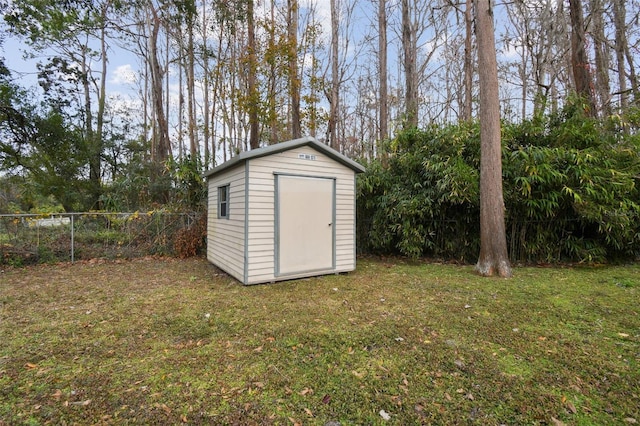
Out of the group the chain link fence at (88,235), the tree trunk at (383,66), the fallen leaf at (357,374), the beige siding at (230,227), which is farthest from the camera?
the tree trunk at (383,66)

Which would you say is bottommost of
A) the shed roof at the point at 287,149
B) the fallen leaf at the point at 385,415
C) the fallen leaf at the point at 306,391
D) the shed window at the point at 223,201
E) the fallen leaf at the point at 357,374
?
the fallen leaf at the point at 385,415

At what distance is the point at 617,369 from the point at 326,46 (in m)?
12.3

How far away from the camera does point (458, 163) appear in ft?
17.6

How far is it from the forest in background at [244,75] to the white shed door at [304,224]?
9.03ft

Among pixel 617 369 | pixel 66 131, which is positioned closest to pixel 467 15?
pixel 617 369

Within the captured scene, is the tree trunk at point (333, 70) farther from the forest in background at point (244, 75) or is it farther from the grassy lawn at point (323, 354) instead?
the grassy lawn at point (323, 354)

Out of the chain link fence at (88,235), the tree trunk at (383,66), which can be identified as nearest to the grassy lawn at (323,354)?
the chain link fence at (88,235)

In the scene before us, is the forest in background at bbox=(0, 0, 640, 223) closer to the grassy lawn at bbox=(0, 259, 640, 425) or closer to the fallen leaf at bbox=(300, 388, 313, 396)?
the grassy lawn at bbox=(0, 259, 640, 425)

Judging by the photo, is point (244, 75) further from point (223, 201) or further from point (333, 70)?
point (223, 201)

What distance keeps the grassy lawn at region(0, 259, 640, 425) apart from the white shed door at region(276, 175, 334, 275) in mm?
525

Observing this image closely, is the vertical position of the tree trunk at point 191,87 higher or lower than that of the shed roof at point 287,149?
higher

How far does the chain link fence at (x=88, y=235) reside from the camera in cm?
557

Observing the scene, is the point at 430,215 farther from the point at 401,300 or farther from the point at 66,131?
the point at 66,131

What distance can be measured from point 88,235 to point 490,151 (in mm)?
7993
